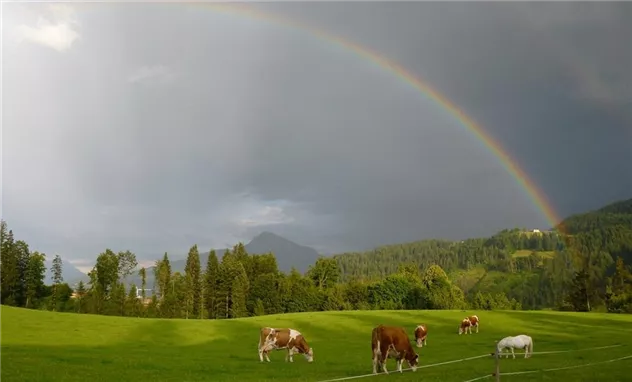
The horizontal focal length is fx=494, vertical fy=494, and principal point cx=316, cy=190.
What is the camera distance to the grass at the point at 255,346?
83.0 ft

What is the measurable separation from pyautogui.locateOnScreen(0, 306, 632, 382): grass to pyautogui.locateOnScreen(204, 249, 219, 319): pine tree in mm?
77491

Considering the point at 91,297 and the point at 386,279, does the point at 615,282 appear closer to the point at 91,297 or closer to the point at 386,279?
the point at 386,279

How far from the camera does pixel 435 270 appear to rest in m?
151

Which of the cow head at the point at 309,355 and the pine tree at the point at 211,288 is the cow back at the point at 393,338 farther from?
the pine tree at the point at 211,288

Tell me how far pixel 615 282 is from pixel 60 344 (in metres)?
166

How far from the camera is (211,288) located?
145500 mm

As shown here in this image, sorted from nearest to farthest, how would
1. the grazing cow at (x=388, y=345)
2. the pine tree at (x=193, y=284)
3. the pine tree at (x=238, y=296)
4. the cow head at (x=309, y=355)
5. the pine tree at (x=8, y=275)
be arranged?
the grazing cow at (x=388, y=345) → the cow head at (x=309, y=355) → the pine tree at (x=8, y=275) → the pine tree at (x=238, y=296) → the pine tree at (x=193, y=284)

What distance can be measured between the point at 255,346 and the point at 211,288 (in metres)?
103

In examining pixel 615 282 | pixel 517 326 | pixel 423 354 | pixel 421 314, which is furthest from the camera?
pixel 615 282

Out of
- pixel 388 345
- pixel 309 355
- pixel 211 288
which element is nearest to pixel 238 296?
pixel 211 288

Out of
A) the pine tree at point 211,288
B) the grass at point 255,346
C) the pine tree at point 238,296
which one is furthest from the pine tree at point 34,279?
the grass at point 255,346

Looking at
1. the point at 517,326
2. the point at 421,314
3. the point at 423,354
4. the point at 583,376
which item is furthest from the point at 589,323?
the point at 583,376

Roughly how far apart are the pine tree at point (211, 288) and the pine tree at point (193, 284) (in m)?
2.23

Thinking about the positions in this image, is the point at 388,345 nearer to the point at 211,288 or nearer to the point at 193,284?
the point at 211,288
